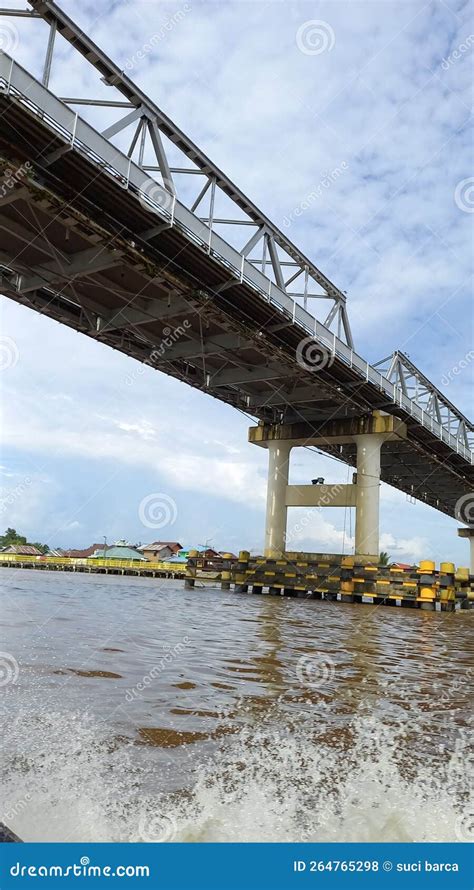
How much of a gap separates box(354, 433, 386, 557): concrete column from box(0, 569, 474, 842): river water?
22520 mm

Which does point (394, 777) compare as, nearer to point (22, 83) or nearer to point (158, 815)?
point (158, 815)

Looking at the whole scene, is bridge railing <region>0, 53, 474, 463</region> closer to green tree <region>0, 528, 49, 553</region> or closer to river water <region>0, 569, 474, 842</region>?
river water <region>0, 569, 474, 842</region>

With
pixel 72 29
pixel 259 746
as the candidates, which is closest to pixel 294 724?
pixel 259 746

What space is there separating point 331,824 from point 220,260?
17.3 m

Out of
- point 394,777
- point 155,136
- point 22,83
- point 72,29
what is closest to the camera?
point 394,777

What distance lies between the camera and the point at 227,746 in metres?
3.37

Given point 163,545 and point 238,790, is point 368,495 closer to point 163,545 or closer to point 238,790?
point 238,790

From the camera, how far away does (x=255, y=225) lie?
75.2ft

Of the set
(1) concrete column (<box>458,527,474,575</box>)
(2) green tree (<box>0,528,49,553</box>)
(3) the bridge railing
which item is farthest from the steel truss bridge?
(2) green tree (<box>0,528,49,553</box>)

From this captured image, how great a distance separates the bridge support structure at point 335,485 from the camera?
2988 centimetres

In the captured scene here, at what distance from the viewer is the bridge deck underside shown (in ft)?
47.2

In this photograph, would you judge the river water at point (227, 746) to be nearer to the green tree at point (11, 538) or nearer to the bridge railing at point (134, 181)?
the bridge railing at point (134, 181)
